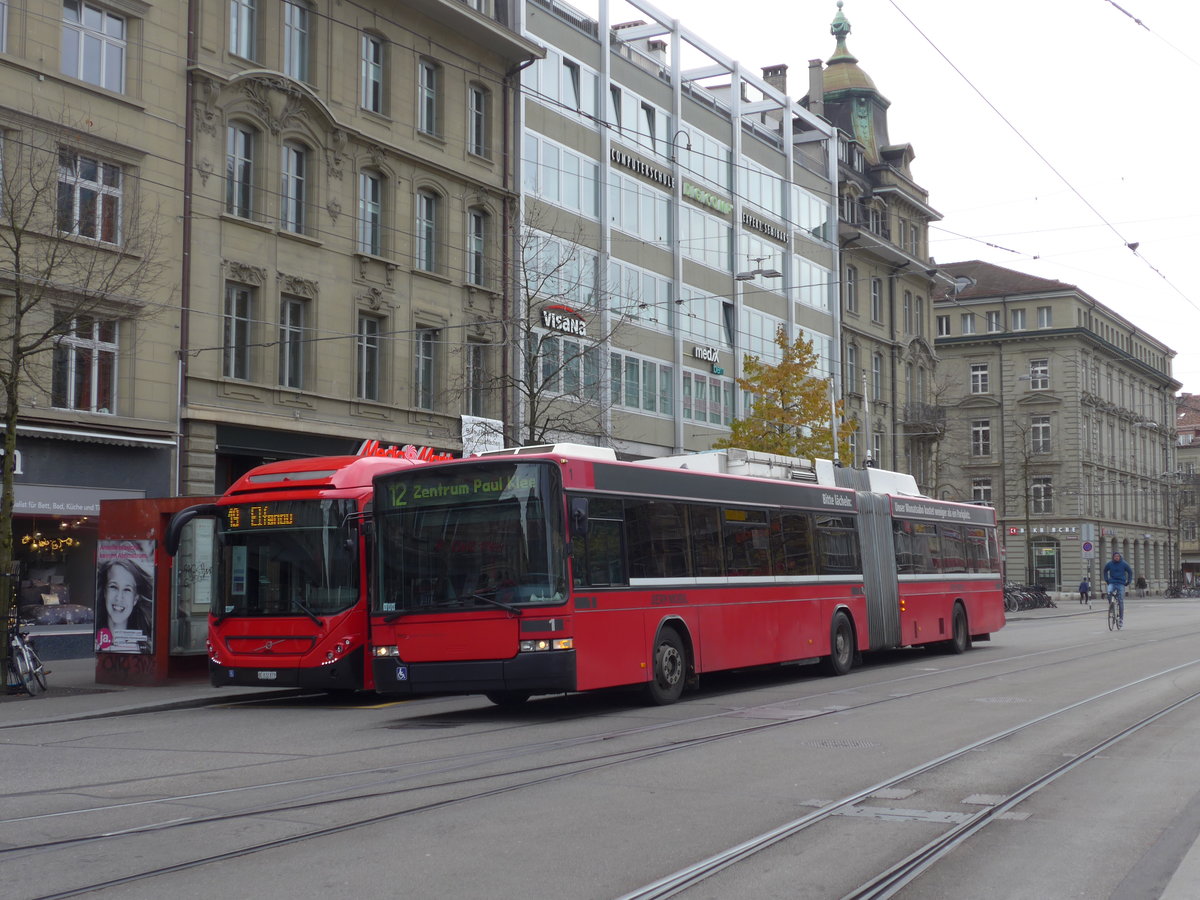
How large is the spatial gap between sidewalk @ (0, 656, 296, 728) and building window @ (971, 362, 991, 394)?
2865 inches

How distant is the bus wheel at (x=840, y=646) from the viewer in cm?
2028

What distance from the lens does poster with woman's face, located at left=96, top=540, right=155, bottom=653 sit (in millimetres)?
19406

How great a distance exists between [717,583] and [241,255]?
14.1 m

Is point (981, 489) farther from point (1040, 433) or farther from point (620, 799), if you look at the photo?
point (620, 799)

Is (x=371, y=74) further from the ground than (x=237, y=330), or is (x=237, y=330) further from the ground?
(x=371, y=74)

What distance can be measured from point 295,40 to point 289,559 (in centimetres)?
1536

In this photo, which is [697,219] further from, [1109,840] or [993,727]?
[1109,840]

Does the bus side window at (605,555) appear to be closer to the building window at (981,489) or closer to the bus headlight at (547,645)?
the bus headlight at (547,645)

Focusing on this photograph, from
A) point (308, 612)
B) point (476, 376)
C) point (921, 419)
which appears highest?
point (921, 419)

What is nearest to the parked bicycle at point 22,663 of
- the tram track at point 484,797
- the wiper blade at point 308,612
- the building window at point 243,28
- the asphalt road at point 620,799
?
the asphalt road at point 620,799

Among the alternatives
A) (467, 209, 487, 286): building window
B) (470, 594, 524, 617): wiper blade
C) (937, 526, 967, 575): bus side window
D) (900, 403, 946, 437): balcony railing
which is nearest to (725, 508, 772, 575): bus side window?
(470, 594, 524, 617): wiper blade

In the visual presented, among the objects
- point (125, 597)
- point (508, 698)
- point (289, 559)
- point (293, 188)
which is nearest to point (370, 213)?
point (293, 188)

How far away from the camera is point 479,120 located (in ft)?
111

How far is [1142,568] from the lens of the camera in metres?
94.2
